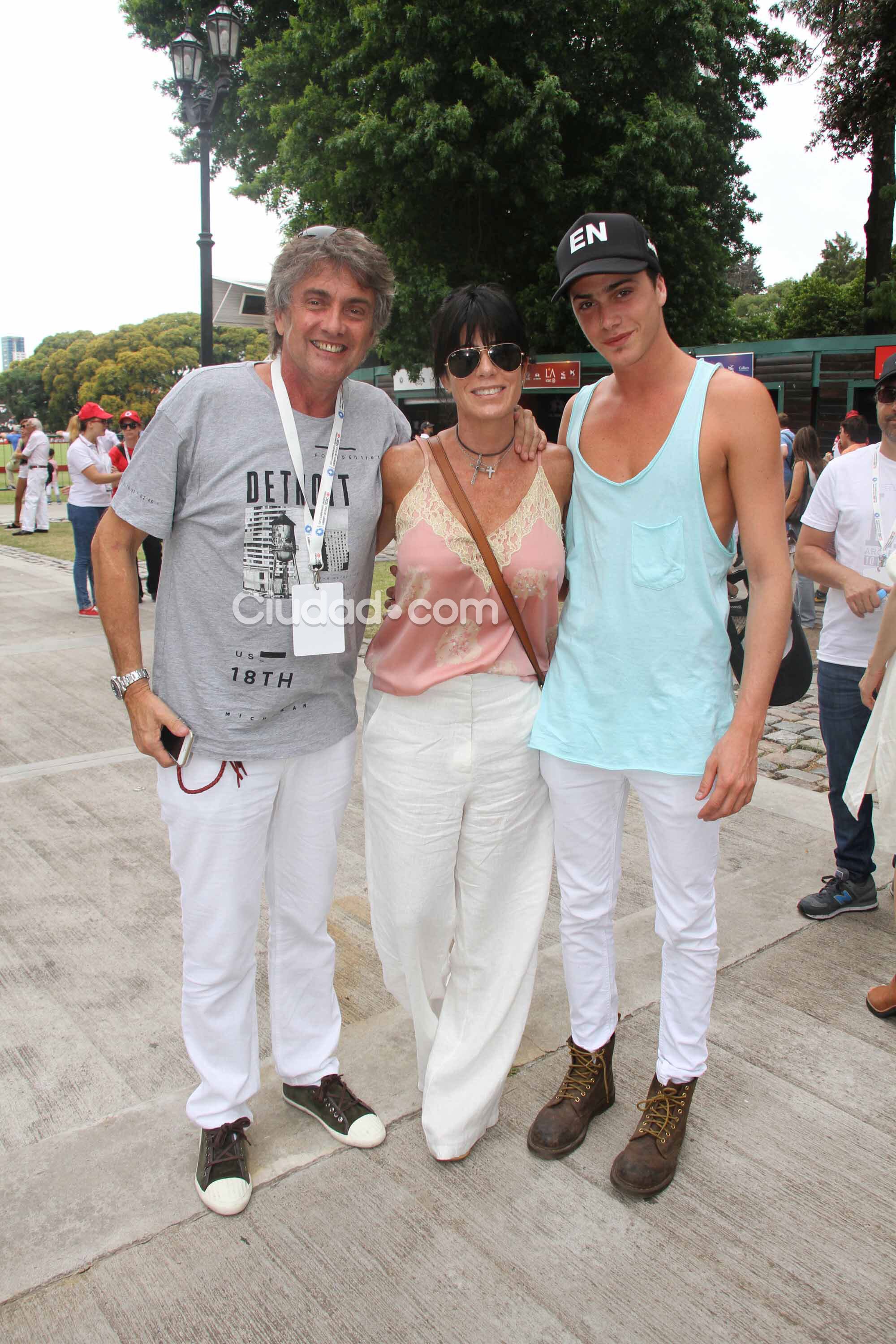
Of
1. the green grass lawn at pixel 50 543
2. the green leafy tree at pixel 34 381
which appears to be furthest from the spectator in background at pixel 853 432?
the green leafy tree at pixel 34 381

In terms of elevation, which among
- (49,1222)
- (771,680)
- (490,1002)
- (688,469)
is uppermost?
(688,469)

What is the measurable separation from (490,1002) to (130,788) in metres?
3.04

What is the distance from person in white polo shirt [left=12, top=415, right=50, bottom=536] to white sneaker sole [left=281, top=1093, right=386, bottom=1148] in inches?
662

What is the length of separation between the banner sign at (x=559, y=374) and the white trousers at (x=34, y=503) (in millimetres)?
8893

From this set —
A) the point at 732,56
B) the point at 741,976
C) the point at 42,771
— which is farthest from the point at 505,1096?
the point at 732,56

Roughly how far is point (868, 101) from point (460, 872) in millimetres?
22045

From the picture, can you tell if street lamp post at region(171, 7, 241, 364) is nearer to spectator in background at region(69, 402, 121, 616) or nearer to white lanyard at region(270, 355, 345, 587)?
spectator in background at region(69, 402, 121, 616)

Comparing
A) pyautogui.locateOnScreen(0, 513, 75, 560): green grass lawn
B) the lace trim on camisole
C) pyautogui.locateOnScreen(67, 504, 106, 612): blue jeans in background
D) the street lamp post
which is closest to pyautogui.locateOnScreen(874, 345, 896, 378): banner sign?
the street lamp post

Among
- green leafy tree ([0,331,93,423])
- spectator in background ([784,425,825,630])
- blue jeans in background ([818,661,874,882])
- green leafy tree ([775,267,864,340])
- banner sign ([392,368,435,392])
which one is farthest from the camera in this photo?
green leafy tree ([0,331,93,423])

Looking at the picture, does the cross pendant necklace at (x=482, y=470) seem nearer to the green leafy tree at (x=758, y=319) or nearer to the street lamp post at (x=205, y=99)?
the street lamp post at (x=205, y=99)

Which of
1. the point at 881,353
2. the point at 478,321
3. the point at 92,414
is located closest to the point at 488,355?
the point at 478,321

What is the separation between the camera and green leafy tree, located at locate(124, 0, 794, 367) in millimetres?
14953

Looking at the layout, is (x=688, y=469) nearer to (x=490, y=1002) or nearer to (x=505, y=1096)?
(x=490, y=1002)

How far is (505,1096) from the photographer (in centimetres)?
263
